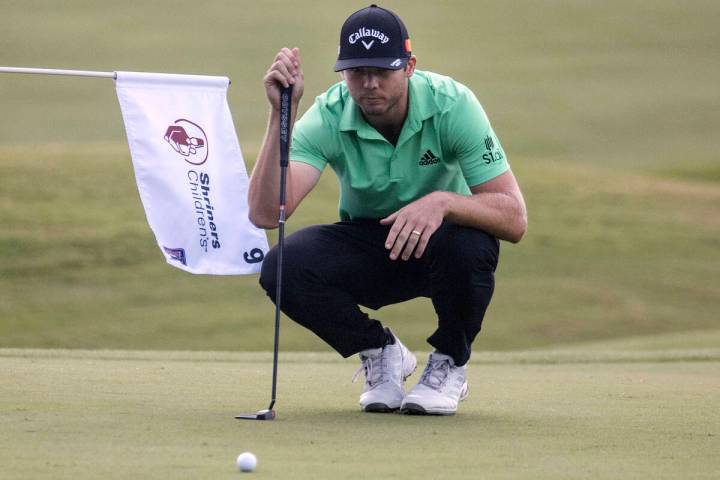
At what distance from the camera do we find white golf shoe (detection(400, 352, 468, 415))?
3.98 meters

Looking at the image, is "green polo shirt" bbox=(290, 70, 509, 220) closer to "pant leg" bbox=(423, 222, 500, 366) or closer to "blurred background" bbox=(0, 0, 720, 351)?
"pant leg" bbox=(423, 222, 500, 366)

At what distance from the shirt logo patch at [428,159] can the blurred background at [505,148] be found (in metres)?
5.72

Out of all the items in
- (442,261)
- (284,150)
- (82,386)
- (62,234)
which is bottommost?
(62,234)

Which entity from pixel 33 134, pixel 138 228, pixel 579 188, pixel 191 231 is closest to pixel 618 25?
pixel 579 188

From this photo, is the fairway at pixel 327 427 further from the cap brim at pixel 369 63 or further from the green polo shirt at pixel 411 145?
the cap brim at pixel 369 63

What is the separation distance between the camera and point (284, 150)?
3.82 meters

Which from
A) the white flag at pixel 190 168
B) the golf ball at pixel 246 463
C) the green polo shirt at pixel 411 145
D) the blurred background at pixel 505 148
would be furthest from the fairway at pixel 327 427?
the blurred background at pixel 505 148

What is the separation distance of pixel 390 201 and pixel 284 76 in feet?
2.16

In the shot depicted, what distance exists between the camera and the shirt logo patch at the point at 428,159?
4.07m

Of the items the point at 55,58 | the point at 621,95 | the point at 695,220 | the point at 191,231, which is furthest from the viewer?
the point at 621,95

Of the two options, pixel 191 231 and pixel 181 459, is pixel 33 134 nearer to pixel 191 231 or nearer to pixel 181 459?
pixel 191 231

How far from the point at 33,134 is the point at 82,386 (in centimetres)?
1368

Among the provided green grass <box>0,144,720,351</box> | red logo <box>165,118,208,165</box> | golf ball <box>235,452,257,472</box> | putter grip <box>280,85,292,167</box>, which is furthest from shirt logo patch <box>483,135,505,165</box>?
green grass <box>0,144,720,351</box>

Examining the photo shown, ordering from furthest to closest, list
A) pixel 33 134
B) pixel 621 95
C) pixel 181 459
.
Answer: pixel 621 95 < pixel 33 134 < pixel 181 459
